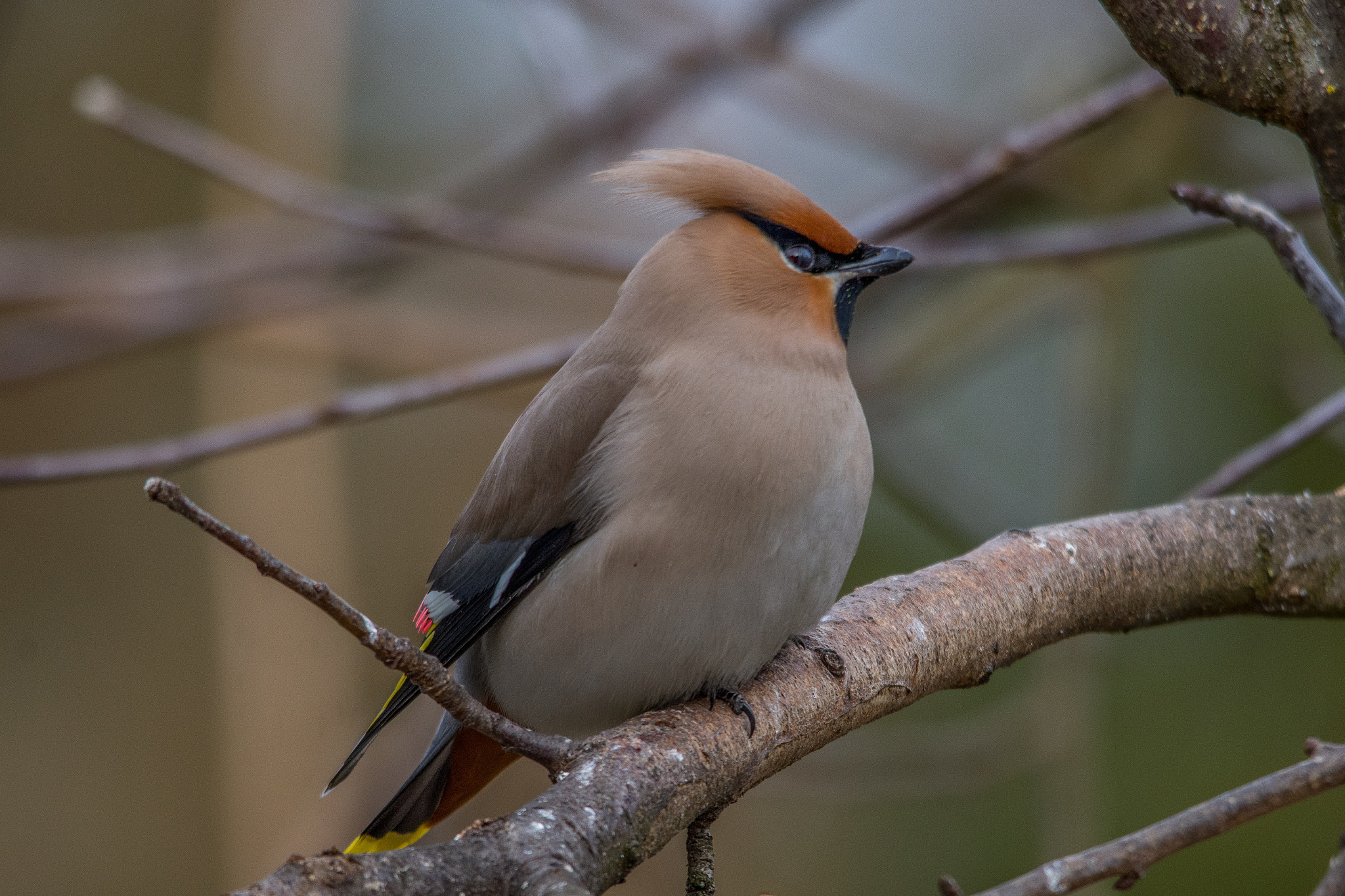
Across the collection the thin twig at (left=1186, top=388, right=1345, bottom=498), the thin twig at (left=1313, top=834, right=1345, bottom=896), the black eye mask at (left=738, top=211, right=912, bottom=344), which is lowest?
the thin twig at (left=1313, top=834, right=1345, bottom=896)

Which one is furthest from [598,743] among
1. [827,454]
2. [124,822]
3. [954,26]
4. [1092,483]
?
[954,26]

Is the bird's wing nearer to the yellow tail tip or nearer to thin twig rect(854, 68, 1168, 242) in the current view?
the yellow tail tip

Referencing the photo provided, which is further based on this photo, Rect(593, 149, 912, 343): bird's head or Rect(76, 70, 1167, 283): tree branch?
Rect(76, 70, 1167, 283): tree branch

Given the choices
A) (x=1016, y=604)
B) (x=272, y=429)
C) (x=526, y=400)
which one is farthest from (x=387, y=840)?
(x=526, y=400)

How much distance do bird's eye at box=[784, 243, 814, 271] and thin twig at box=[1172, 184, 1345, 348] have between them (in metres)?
0.86

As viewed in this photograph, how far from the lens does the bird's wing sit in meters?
2.84

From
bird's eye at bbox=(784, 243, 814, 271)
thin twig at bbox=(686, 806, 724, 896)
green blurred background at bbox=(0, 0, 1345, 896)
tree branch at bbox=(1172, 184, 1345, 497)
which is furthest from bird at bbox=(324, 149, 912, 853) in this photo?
green blurred background at bbox=(0, 0, 1345, 896)

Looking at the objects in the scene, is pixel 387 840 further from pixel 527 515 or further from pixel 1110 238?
pixel 1110 238

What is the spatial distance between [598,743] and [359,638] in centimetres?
52

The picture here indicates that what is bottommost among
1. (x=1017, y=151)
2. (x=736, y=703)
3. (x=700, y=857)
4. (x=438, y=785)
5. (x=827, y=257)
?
(x=438, y=785)

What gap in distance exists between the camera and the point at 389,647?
1.74 m

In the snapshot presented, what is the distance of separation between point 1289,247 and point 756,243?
1105mm

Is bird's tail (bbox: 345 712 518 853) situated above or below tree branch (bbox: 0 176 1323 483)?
below

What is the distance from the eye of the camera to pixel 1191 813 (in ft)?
5.85
